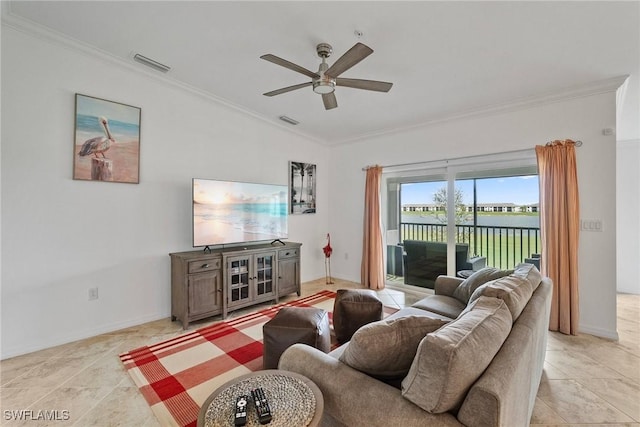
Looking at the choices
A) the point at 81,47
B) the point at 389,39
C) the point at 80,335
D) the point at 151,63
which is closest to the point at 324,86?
the point at 389,39

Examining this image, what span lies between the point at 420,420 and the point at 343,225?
4371 mm

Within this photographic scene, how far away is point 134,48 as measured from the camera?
262cm

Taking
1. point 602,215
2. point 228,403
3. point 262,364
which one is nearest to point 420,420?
point 228,403

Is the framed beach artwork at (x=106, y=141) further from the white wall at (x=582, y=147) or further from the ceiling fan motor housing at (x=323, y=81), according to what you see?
the white wall at (x=582, y=147)

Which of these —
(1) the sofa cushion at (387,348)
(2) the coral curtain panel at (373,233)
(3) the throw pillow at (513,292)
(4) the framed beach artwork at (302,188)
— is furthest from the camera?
(4) the framed beach artwork at (302,188)

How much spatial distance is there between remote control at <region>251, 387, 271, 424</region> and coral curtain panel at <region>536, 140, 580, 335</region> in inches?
138

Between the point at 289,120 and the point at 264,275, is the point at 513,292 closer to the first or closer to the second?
the point at 264,275

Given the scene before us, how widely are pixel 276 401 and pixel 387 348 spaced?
1.67ft

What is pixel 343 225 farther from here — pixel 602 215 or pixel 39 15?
pixel 39 15

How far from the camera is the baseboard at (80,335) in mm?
2371

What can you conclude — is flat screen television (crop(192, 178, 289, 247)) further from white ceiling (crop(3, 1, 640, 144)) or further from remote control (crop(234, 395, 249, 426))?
remote control (crop(234, 395, 249, 426))

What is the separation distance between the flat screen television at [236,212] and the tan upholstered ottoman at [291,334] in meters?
1.68

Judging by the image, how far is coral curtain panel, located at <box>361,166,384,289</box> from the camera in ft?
15.3

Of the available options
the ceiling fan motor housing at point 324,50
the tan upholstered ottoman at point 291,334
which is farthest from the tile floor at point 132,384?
the ceiling fan motor housing at point 324,50
